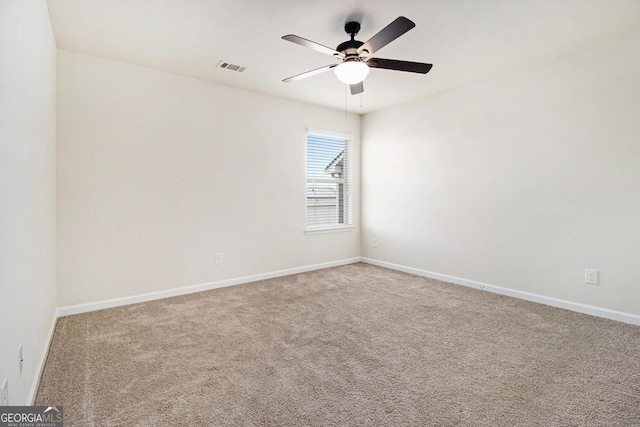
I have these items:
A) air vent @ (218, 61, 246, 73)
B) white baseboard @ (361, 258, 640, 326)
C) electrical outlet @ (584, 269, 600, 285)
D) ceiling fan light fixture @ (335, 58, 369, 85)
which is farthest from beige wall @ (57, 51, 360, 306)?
electrical outlet @ (584, 269, 600, 285)

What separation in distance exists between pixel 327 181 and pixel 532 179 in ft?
9.01

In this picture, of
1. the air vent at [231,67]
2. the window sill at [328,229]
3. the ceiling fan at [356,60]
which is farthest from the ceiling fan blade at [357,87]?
the window sill at [328,229]

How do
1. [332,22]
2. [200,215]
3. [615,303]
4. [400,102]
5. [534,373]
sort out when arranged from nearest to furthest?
1. [534,373]
2. [332,22]
3. [615,303]
4. [200,215]
5. [400,102]

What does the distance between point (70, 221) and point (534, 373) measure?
13.1ft

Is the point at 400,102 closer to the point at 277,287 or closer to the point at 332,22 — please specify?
the point at 332,22

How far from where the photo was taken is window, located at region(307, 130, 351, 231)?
483 cm

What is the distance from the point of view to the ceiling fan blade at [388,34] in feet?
6.25

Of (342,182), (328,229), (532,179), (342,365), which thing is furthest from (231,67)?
(532,179)

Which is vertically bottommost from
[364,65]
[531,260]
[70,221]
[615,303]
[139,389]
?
[139,389]

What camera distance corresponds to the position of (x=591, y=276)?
2.95m

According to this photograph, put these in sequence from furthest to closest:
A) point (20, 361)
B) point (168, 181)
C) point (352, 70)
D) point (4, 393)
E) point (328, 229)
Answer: point (328, 229) → point (168, 181) → point (352, 70) → point (20, 361) → point (4, 393)

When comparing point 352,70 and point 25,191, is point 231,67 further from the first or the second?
Result: point 25,191

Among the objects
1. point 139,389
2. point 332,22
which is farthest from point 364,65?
point 139,389

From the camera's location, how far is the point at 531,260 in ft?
11.0
